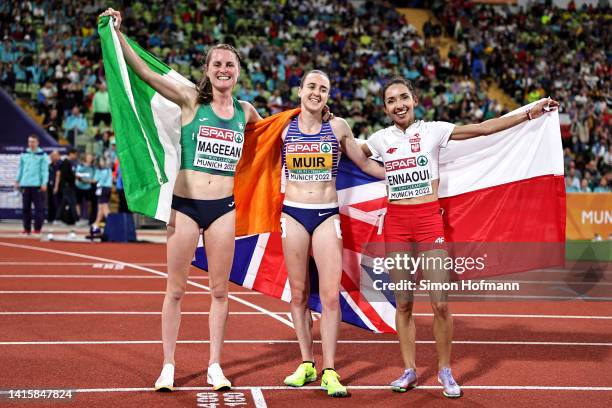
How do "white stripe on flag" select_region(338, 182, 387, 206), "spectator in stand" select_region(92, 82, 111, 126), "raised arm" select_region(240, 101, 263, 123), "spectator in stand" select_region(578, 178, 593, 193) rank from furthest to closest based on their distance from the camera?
"spectator in stand" select_region(92, 82, 111, 126)
"spectator in stand" select_region(578, 178, 593, 193)
"white stripe on flag" select_region(338, 182, 387, 206)
"raised arm" select_region(240, 101, 263, 123)

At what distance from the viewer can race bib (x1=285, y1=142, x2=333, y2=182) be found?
223 inches

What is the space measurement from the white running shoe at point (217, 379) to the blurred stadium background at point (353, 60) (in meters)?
12.4

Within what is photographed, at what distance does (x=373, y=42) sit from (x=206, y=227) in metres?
22.6

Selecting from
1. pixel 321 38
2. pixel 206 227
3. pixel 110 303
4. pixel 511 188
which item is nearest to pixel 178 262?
pixel 206 227

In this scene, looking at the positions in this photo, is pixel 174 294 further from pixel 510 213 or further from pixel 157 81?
pixel 510 213

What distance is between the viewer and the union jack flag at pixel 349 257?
21.6ft

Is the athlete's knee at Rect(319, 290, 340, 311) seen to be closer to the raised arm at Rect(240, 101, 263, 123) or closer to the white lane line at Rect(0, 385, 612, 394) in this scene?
the white lane line at Rect(0, 385, 612, 394)

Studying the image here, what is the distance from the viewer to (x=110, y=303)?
899 centimetres

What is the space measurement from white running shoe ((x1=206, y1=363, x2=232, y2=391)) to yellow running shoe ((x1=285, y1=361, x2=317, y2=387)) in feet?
1.45

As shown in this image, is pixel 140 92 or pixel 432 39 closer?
pixel 140 92

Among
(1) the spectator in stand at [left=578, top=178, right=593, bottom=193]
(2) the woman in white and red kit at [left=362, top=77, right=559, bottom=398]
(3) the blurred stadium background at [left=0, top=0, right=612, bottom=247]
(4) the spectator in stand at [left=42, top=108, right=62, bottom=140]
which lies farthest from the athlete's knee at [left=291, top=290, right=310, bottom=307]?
(4) the spectator in stand at [left=42, top=108, right=62, bottom=140]

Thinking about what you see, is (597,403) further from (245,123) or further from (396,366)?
(245,123)

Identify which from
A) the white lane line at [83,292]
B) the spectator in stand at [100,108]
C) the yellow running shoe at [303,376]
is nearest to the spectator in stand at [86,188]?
the spectator in stand at [100,108]

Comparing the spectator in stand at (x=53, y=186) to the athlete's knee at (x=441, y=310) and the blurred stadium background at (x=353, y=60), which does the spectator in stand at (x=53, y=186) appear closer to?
the blurred stadium background at (x=353, y=60)
